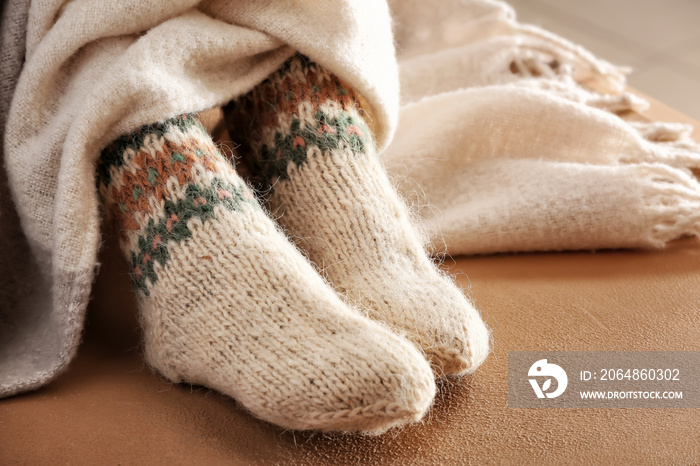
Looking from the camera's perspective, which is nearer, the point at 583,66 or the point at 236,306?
the point at 236,306

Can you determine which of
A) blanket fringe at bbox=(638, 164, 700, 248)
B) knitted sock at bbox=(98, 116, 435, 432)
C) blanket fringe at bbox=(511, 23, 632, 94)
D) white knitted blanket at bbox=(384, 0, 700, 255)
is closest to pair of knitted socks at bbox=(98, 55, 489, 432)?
knitted sock at bbox=(98, 116, 435, 432)

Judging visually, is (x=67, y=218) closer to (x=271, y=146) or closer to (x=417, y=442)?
(x=271, y=146)

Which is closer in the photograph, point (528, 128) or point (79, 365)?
point (79, 365)

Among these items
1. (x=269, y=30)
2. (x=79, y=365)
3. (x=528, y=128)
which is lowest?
(x=79, y=365)

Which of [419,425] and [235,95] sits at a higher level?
[235,95]

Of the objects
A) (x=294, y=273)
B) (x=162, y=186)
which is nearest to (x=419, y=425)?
(x=294, y=273)

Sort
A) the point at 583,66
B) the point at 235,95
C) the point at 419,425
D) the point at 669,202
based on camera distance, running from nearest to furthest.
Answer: the point at 419,425
the point at 235,95
the point at 669,202
the point at 583,66

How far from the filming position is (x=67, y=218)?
1.78ft

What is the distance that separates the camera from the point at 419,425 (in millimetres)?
494

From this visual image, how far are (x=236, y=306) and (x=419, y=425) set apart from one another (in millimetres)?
158

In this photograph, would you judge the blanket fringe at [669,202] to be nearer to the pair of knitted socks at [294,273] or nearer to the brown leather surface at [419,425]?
the brown leather surface at [419,425]

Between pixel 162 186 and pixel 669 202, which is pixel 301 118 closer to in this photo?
pixel 162 186

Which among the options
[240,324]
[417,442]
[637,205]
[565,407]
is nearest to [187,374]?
[240,324]

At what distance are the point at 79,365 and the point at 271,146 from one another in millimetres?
255
